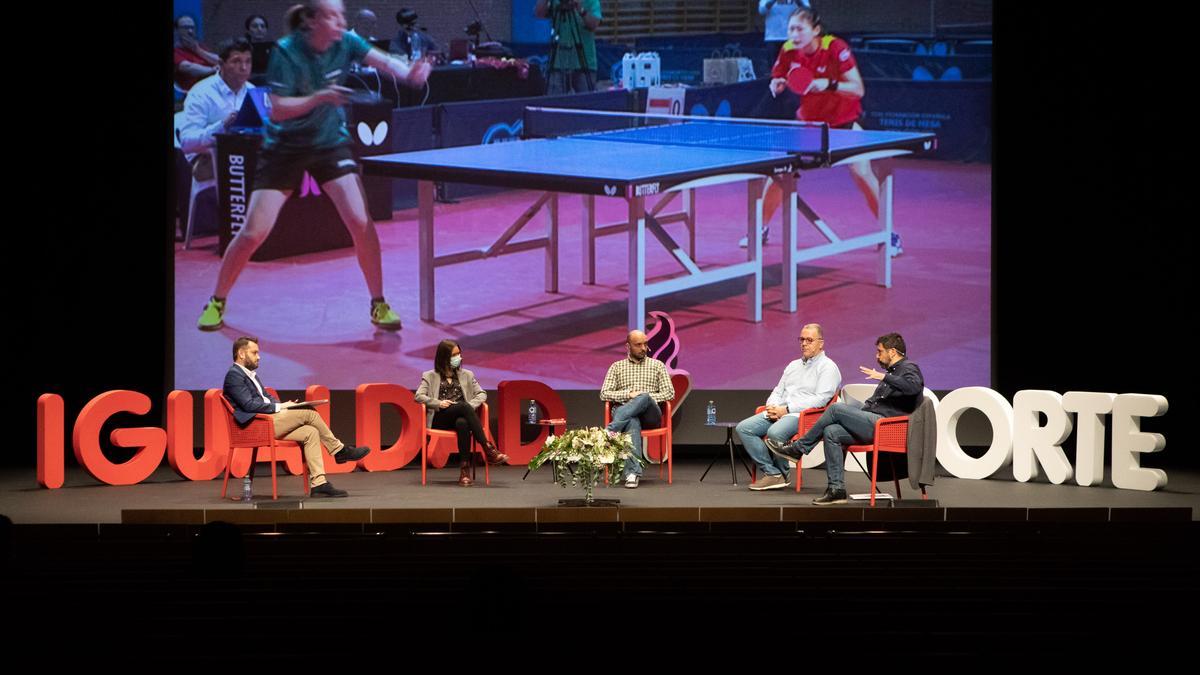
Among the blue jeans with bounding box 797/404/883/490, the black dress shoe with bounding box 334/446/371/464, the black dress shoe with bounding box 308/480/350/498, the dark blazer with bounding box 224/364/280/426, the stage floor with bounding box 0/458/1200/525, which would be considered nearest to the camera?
the stage floor with bounding box 0/458/1200/525

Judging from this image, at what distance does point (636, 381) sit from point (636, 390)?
0.05 m

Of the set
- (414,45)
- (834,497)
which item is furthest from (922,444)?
(414,45)

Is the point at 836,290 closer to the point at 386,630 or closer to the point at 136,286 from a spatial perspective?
the point at 136,286

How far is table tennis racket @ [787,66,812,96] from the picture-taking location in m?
10.3

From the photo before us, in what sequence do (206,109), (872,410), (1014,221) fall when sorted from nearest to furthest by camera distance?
(872,410) → (206,109) → (1014,221)

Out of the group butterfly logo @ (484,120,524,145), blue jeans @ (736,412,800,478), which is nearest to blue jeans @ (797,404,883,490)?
blue jeans @ (736,412,800,478)

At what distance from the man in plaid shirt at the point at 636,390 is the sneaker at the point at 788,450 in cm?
79

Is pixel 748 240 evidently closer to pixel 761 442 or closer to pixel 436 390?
pixel 761 442

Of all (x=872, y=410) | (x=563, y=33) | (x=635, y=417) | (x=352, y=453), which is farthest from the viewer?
(x=563, y=33)

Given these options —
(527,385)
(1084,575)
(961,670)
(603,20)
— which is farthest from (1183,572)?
(603,20)

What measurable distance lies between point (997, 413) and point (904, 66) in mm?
2529

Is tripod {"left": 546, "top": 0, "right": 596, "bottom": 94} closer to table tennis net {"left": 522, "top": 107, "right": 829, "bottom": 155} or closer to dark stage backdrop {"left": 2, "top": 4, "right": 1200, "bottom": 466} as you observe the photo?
table tennis net {"left": 522, "top": 107, "right": 829, "bottom": 155}

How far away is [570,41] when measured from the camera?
10430mm

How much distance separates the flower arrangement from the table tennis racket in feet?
10.7
